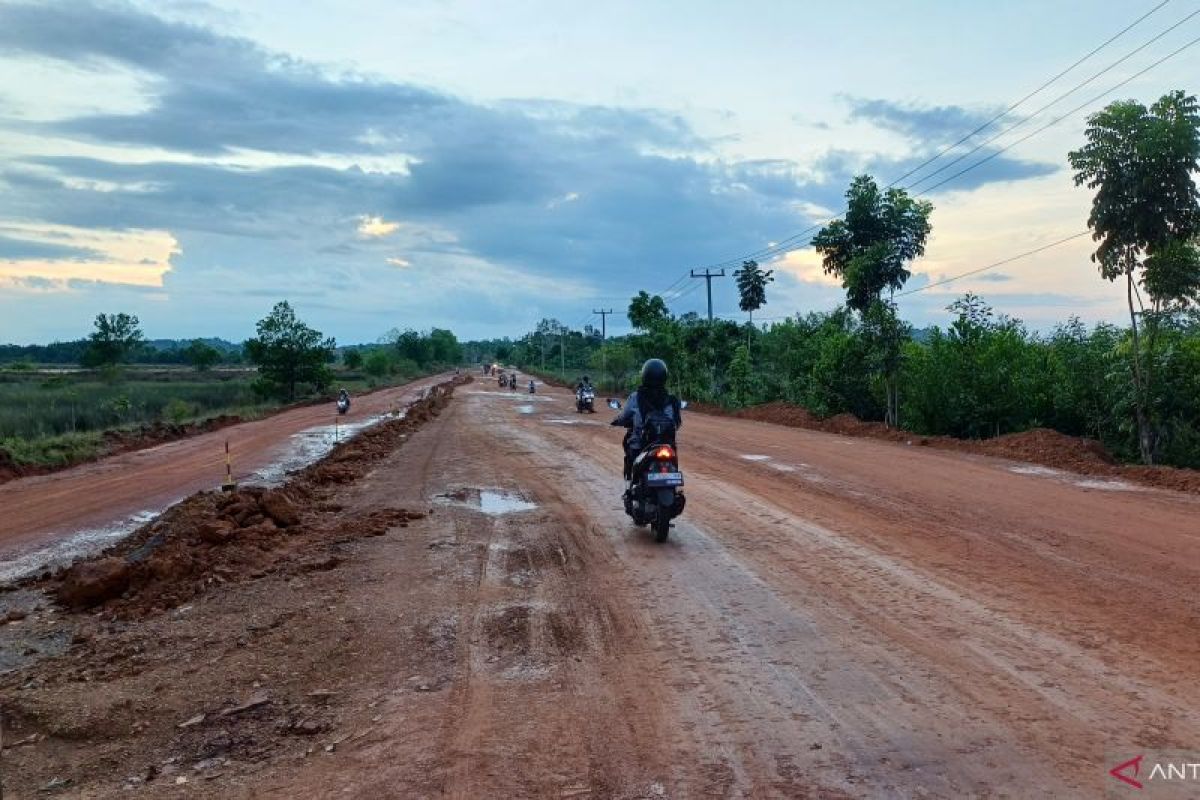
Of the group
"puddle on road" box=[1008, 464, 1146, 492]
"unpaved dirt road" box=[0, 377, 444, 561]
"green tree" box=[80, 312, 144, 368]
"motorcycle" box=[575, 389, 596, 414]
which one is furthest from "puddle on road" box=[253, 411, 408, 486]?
"green tree" box=[80, 312, 144, 368]

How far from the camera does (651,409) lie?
380 inches

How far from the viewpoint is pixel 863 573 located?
7.43 m

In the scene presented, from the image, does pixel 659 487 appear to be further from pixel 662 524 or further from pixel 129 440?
pixel 129 440

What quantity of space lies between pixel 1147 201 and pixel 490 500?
1236 centimetres

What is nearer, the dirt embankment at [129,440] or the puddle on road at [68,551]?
the puddle on road at [68,551]

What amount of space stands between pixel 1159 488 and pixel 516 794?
1231 cm

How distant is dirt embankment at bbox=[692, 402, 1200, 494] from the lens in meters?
12.9

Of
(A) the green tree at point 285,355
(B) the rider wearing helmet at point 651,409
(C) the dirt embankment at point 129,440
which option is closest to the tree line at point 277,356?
(A) the green tree at point 285,355

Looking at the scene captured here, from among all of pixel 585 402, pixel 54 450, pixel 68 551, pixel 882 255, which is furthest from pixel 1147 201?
pixel 54 450

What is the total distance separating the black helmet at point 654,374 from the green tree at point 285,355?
5001cm

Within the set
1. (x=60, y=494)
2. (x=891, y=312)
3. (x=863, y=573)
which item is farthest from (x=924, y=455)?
(x=60, y=494)

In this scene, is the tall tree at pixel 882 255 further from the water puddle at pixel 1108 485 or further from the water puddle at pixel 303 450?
the water puddle at pixel 303 450

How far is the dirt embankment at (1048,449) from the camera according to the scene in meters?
12.9

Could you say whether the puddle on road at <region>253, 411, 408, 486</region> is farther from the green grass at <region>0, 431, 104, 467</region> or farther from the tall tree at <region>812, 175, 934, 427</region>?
the tall tree at <region>812, 175, 934, 427</region>
